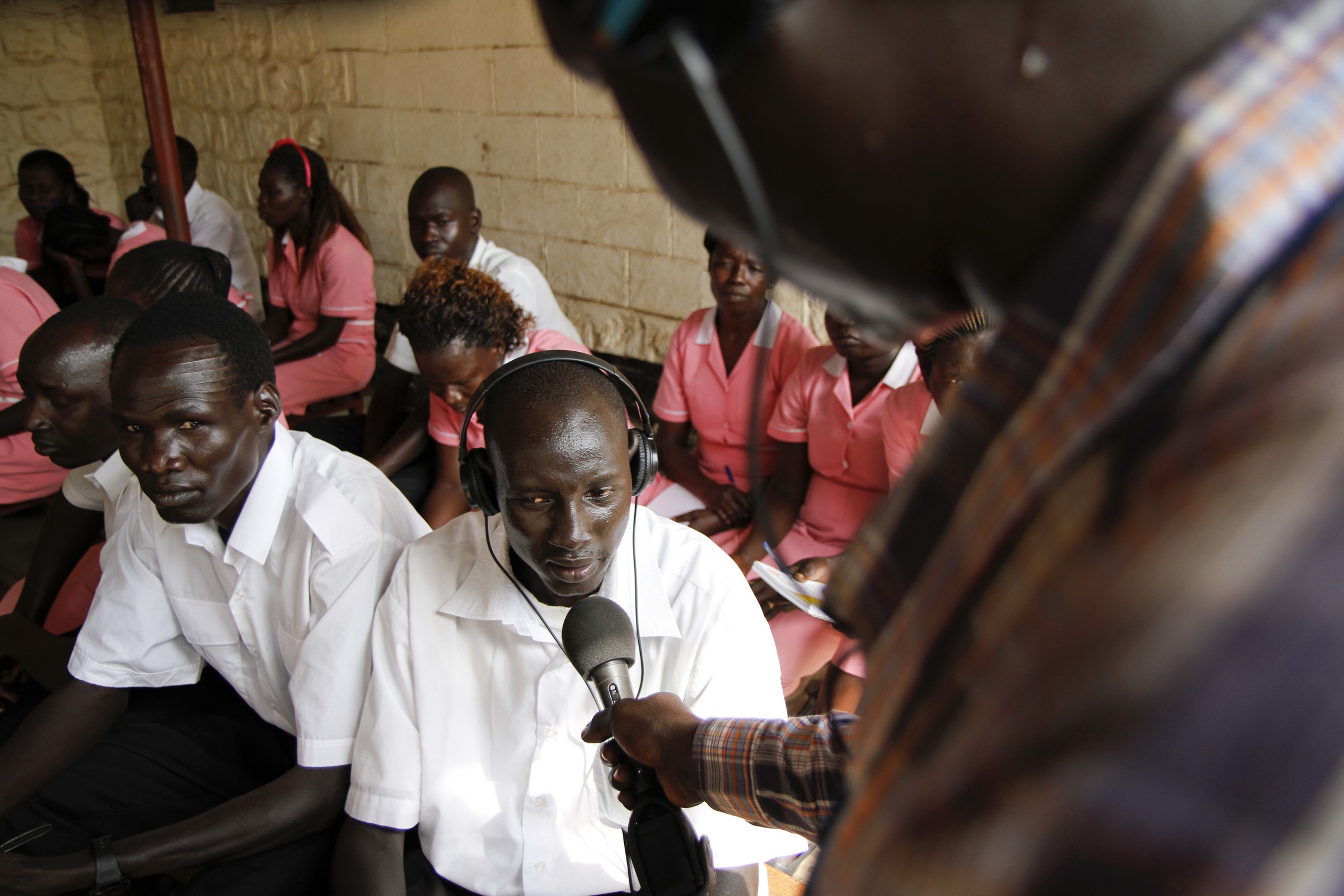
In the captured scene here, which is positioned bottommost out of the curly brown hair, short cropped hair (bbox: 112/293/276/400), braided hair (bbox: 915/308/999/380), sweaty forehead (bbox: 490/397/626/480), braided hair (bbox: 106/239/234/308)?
sweaty forehead (bbox: 490/397/626/480)

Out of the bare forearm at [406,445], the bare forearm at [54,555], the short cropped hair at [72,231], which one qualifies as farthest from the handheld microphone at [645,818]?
the short cropped hair at [72,231]

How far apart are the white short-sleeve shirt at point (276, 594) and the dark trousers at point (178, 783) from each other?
0.32ft

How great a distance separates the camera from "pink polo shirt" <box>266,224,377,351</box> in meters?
4.09

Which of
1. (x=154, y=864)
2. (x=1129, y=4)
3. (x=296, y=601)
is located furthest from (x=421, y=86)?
(x=1129, y=4)

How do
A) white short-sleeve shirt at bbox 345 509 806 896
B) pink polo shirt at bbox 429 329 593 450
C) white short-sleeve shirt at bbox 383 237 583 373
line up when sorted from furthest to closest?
white short-sleeve shirt at bbox 383 237 583 373
pink polo shirt at bbox 429 329 593 450
white short-sleeve shirt at bbox 345 509 806 896

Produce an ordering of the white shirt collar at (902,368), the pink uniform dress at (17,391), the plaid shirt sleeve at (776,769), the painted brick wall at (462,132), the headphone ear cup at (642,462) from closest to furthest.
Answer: the plaid shirt sleeve at (776,769) → the headphone ear cup at (642,462) → the white shirt collar at (902,368) → the pink uniform dress at (17,391) → the painted brick wall at (462,132)

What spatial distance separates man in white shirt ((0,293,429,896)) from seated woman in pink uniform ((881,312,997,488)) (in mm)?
1157

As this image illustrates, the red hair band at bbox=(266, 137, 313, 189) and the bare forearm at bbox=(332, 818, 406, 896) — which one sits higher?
the red hair band at bbox=(266, 137, 313, 189)

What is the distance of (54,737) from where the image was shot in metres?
1.70

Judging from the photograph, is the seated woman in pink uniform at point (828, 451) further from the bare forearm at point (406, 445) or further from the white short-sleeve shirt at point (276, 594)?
the bare forearm at point (406, 445)

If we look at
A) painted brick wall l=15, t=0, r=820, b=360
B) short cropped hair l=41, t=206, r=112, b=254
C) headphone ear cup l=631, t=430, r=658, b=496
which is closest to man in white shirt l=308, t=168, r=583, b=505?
painted brick wall l=15, t=0, r=820, b=360

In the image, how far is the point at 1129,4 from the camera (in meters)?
0.33

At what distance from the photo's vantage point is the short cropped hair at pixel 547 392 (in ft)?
4.58

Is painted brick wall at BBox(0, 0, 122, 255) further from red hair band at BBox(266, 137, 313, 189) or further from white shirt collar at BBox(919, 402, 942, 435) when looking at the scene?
white shirt collar at BBox(919, 402, 942, 435)
